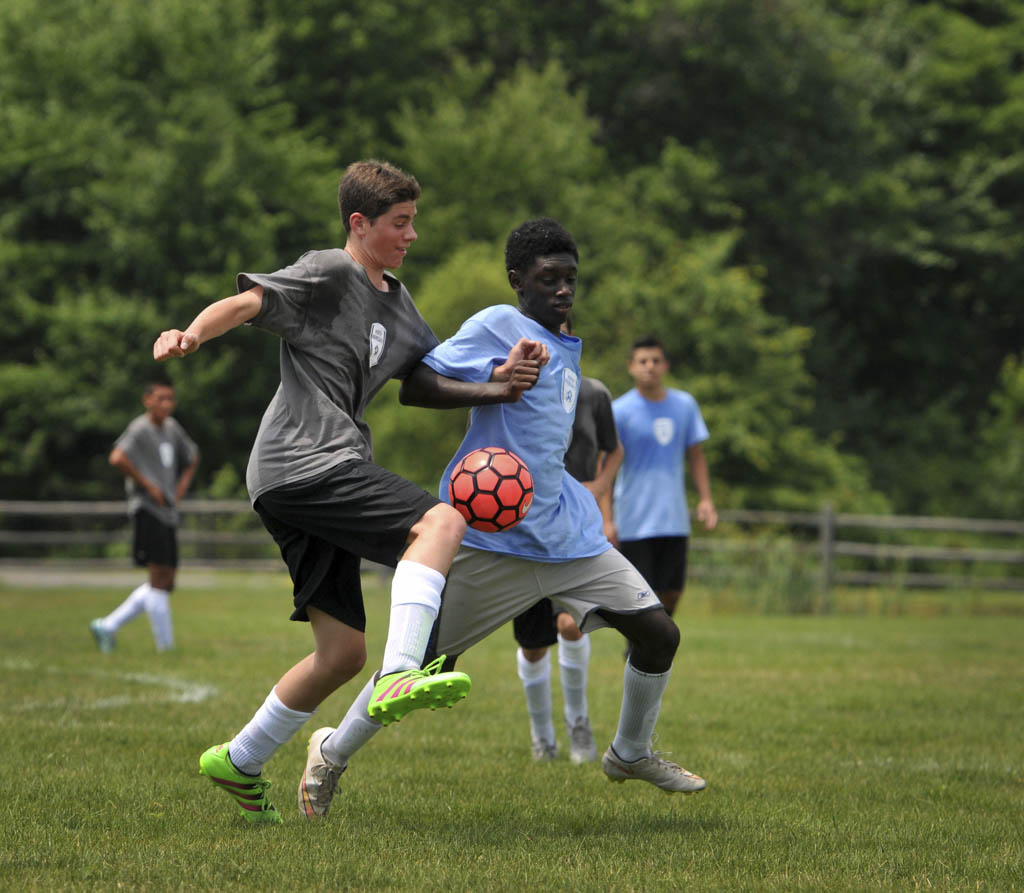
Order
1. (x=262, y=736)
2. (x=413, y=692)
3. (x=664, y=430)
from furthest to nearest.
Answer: (x=664, y=430)
(x=262, y=736)
(x=413, y=692)

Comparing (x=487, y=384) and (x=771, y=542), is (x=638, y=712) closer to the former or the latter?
(x=487, y=384)

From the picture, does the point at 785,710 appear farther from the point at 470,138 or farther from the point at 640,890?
the point at 470,138

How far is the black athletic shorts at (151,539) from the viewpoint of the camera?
10.9 metres

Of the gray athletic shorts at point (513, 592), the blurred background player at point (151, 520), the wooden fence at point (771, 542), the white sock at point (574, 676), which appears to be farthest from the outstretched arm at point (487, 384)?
the wooden fence at point (771, 542)

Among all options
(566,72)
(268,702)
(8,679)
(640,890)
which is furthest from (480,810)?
(566,72)

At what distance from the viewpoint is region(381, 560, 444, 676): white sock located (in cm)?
418

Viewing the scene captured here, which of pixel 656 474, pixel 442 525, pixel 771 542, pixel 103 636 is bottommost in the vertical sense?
pixel 771 542

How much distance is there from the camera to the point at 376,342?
4.64m

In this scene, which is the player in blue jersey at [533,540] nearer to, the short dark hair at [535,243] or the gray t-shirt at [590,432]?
the short dark hair at [535,243]

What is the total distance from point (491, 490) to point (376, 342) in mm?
627

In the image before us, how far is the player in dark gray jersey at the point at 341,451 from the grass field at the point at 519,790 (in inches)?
21.7

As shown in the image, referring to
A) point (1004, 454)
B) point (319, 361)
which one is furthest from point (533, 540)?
point (1004, 454)

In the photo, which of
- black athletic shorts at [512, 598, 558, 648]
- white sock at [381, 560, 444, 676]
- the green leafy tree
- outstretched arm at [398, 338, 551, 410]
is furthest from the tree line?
white sock at [381, 560, 444, 676]

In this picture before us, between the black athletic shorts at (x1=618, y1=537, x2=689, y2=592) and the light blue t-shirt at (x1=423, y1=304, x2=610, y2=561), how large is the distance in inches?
157
